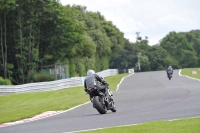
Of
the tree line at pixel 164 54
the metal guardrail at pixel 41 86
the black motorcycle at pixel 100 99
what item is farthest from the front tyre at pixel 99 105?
the tree line at pixel 164 54

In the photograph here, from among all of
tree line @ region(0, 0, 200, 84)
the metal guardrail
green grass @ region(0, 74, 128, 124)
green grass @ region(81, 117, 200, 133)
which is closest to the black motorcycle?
green grass @ region(0, 74, 128, 124)

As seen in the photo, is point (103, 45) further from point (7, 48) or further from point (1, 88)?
point (1, 88)

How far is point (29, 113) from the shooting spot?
818 inches

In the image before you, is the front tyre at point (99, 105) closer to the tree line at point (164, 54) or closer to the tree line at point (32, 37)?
the tree line at point (32, 37)

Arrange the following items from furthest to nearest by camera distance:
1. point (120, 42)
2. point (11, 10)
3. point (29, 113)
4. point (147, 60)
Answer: point (147, 60) < point (120, 42) < point (11, 10) < point (29, 113)

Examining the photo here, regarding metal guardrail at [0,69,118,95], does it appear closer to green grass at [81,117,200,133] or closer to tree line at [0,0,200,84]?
tree line at [0,0,200,84]

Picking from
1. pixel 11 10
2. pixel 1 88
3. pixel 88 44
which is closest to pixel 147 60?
pixel 88 44

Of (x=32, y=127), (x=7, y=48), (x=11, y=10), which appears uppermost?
(x=11, y=10)

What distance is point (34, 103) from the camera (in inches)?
1115

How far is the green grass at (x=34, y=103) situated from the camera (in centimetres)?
2075

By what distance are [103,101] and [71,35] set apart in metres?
41.2

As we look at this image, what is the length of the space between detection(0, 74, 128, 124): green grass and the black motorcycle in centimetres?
299

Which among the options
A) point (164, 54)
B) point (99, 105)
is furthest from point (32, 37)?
point (164, 54)

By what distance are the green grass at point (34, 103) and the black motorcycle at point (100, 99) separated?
299 centimetres
